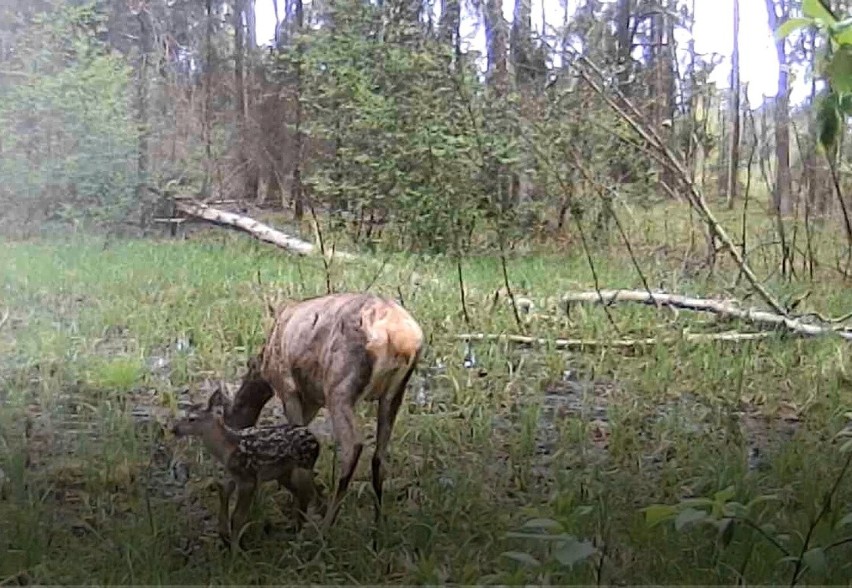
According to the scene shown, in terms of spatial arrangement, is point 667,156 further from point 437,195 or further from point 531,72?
point 437,195

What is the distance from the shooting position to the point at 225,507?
106 centimetres

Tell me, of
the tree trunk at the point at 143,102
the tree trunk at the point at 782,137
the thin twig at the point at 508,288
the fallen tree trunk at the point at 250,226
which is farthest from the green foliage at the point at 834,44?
the tree trunk at the point at 143,102

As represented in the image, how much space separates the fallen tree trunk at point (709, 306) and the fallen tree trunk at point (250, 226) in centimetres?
32

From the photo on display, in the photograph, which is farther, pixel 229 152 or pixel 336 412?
pixel 229 152

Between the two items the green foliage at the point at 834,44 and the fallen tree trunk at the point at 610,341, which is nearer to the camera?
the green foliage at the point at 834,44

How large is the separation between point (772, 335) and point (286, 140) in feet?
2.21

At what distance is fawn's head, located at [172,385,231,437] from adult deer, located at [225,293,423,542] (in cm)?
1

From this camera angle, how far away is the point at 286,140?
1344mm

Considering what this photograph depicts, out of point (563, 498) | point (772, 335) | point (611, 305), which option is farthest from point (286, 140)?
point (772, 335)

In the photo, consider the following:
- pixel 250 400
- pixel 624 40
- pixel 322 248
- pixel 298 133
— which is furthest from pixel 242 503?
pixel 624 40

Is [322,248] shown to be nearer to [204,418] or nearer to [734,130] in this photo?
[204,418]

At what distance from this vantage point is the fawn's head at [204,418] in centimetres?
109

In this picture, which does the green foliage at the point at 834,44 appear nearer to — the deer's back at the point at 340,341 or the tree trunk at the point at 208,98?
the deer's back at the point at 340,341

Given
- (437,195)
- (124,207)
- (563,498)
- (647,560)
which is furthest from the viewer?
(437,195)
